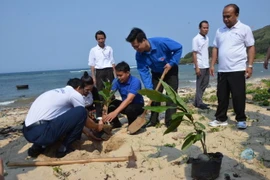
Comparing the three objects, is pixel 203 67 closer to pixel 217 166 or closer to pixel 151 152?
pixel 151 152

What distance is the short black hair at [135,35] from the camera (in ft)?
11.8

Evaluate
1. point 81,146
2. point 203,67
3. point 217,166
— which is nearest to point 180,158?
point 217,166

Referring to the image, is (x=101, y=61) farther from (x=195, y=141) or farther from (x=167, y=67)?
(x=195, y=141)

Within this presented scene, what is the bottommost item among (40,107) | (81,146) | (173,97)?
(81,146)

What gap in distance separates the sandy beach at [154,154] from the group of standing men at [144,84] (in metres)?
0.27

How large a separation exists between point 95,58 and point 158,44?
2152mm

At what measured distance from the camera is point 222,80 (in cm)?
396

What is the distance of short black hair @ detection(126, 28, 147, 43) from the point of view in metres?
3.59

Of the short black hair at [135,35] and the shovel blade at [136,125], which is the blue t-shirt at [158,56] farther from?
the shovel blade at [136,125]

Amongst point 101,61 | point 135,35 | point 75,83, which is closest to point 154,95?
point 75,83

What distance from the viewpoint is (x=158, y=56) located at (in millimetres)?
3980

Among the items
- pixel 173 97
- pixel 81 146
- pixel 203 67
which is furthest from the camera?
pixel 203 67

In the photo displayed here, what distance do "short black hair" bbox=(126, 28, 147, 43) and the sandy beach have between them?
146 cm

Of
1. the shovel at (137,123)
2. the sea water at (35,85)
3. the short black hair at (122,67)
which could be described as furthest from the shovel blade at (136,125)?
the sea water at (35,85)
